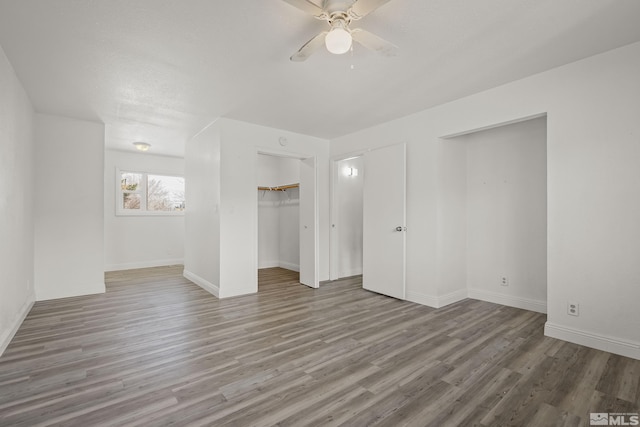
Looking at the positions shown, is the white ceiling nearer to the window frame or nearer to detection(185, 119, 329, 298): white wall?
detection(185, 119, 329, 298): white wall

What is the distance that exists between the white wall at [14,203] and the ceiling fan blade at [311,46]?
8.46 ft

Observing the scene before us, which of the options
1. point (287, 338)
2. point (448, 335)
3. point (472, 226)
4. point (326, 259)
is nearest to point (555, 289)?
point (448, 335)

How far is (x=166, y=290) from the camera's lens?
15.6ft

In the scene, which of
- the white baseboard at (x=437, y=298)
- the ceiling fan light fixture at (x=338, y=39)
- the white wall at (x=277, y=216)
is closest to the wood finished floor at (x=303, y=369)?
the white baseboard at (x=437, y=298)

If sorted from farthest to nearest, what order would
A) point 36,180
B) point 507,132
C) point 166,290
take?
point 166,290 → point 36,180 → point 507,132

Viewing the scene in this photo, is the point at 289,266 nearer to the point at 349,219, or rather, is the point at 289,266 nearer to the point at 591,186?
the point at 349,219

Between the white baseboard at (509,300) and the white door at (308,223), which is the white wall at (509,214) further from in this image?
the white door at (308,223)

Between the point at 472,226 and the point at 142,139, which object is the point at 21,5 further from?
the point at 472,226

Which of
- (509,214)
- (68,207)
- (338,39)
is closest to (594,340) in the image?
(509,214)

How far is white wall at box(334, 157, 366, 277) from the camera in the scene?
5754 millimetres

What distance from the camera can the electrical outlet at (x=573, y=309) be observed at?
279 centimetres

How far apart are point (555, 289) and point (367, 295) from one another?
226 cm

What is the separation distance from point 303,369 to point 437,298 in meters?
2.22

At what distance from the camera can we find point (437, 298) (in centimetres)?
384
